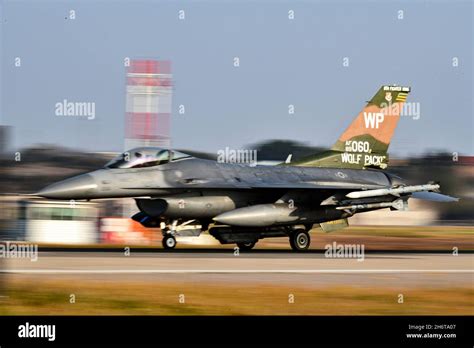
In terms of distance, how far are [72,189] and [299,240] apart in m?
6.40

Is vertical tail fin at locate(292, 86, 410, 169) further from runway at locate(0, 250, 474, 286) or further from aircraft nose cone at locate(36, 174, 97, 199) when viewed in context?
aircraft nose cone at locate(36, 174, 97, 199)

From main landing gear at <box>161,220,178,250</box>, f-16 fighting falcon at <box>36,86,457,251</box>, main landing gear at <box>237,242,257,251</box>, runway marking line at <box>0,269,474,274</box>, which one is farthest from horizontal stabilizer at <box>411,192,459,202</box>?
main landing gear at <box>161,220,178,250</box>

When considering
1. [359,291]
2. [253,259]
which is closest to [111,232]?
[253,259]

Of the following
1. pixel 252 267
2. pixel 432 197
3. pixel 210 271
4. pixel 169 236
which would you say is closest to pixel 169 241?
pixel 169 236

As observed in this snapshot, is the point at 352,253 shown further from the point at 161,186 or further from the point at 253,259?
the point at 161,186

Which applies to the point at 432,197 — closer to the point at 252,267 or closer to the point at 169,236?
the point at 169,236

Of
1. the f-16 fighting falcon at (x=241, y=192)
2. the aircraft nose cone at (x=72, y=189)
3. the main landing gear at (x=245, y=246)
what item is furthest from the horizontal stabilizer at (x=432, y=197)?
the aircraft nose cone at (x=72, y=189)

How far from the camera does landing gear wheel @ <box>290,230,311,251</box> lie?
23.3 m

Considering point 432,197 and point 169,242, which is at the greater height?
point 432,197

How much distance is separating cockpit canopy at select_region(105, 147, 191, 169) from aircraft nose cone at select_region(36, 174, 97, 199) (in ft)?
2.49

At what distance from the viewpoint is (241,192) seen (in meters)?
22.6

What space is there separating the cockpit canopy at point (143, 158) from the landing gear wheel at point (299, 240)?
3826 mm
